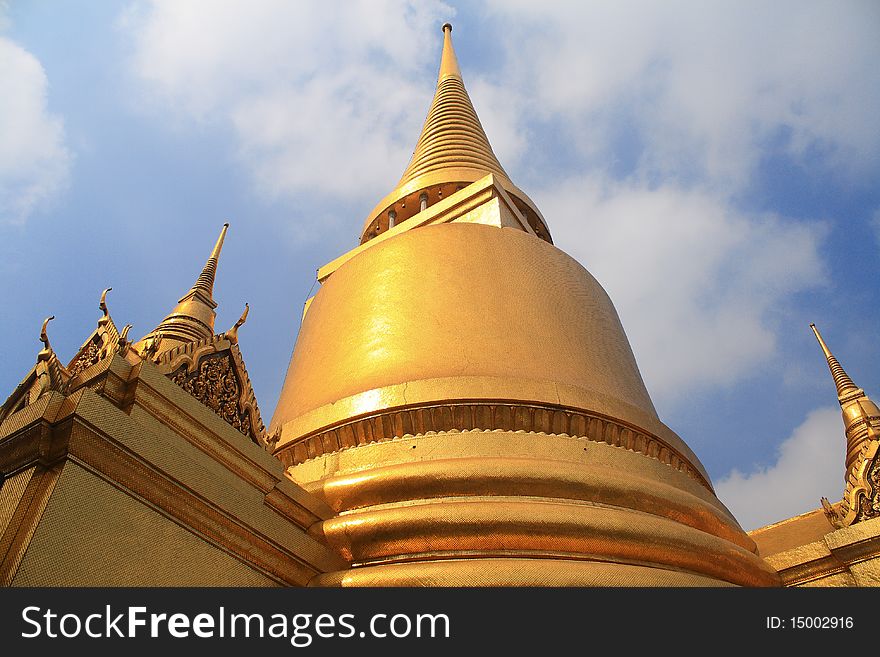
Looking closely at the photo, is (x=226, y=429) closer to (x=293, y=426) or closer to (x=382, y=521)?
(x=382, y=521)

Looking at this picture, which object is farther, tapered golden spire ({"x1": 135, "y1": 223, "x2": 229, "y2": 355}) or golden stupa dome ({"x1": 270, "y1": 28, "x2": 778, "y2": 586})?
tapered golden spire ({"x1": 135, "y1": 223, "x2": 229, "y2": 355})

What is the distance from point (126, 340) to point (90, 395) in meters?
0.89

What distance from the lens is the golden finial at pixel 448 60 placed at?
12.2m

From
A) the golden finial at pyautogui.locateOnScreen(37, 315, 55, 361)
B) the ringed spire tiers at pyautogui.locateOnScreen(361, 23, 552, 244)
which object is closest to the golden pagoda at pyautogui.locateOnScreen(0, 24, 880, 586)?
the golden finial at pyautogui.locateOnScreen(37, 315, 55, 361)

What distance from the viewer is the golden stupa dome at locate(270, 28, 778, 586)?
3.45 metres

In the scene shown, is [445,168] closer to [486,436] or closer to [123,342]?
[486,436]

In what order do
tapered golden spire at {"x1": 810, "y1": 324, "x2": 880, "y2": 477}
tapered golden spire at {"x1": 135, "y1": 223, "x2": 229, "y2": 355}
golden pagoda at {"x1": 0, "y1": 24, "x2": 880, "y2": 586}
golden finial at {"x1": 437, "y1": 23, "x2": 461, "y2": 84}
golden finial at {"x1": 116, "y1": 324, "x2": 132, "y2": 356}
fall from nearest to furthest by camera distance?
1. golden pagoda at {"x1": 0, "y1": 24, "x2": 880, "y2": 586}
2. golden finial at {"x1": 116, "y1": 324, "x2": 132, "y2": 356}
3. tapered golden spire at {"x1": 135, "y1": 223, "x2": 229, "y2": 355}
4. tapered golden spire at {"x1": 810, "y1": 324, "x2": 880, "y2": 477}
5. golden finial at {"x1": 437, "y1": 23, "x2": 461, "y2": 84}

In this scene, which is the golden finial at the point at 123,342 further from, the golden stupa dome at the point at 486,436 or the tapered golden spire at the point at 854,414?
the tapered golden spire at the point at 854,414

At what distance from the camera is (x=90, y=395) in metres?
2.55

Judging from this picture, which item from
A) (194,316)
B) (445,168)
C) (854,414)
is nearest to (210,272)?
(194,316)

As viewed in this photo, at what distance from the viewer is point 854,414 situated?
820 cm

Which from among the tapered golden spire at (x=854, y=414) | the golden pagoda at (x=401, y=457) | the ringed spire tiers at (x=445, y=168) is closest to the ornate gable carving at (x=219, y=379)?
the golden pagoda at (x=401, y=457)

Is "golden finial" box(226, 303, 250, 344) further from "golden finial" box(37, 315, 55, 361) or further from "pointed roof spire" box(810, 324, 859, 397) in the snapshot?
"pointed roof spire" box(810, 324, 859, 397)

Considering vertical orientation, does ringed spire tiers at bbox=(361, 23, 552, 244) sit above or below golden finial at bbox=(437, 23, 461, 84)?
below
